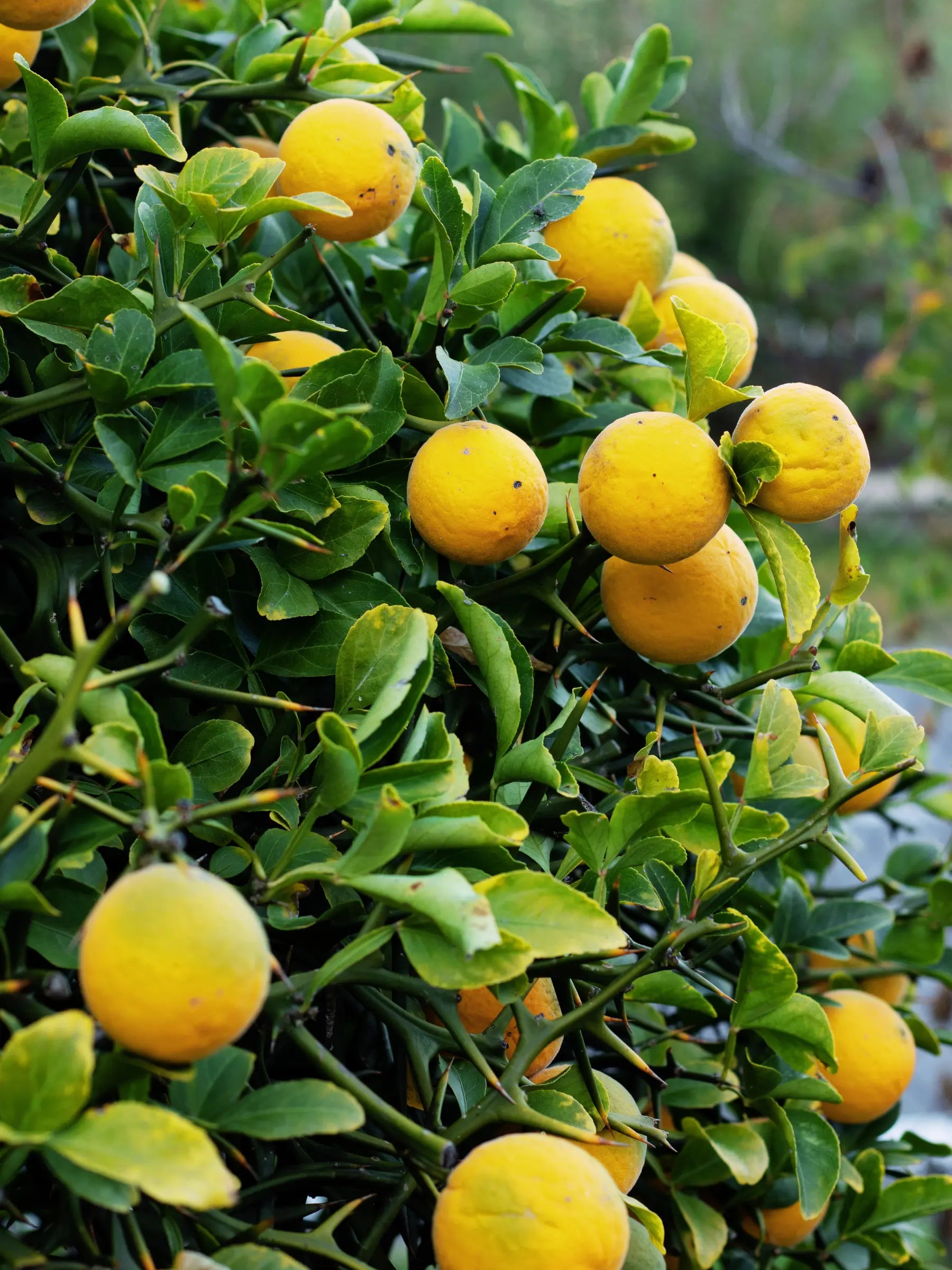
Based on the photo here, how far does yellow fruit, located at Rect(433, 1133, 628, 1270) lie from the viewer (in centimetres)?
30

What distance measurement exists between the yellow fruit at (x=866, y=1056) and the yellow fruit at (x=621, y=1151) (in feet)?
0.52

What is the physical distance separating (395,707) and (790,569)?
0.16 m

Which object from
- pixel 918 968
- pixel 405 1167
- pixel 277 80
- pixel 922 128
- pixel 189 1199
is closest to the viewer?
pixel 189 1199

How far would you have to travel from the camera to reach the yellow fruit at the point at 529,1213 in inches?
11.7

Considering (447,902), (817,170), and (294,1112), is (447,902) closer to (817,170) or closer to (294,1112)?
(294,1112)

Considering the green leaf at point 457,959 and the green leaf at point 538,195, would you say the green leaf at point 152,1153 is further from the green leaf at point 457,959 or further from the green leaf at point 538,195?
the green leaf at point 538,195

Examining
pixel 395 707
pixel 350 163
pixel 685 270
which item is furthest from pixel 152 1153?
pixel 685 270

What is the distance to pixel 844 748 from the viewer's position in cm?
57

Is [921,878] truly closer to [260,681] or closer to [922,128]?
[260,681]

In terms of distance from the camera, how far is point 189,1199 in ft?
0.76

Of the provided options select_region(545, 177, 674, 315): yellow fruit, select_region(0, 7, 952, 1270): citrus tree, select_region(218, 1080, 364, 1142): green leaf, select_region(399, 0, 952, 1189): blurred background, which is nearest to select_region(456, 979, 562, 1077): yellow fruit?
select_region(0, 7, 952, 1270): citrus tree

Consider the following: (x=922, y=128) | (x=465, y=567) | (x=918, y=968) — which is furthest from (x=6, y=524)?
(x=922, y=128)

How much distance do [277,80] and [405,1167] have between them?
16.5 inches

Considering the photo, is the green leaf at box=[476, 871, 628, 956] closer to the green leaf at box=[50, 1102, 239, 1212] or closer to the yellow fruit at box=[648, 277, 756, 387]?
the green leaf at box=[50, 1102, 239, 1212]
